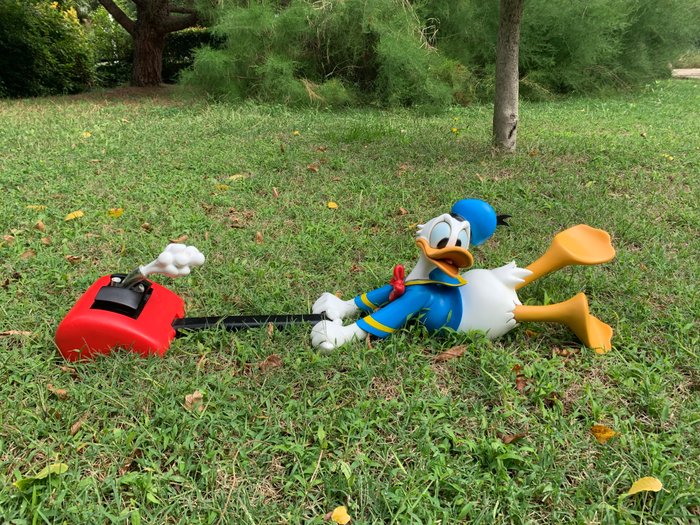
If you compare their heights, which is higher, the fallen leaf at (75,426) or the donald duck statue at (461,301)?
the donald duck statue at (461,301)

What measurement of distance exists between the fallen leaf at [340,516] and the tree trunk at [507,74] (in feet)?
11.6

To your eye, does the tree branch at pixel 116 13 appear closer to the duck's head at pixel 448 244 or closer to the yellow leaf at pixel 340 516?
the duck's head at pixel 448 244

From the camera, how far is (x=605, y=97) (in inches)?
338

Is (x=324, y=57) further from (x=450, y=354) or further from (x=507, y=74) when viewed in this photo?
(x=450, y=354)

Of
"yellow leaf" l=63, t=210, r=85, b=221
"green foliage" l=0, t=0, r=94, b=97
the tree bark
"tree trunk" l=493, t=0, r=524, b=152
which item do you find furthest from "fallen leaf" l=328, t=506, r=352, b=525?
"green foliage" l=0, t=0, r=94, b=97

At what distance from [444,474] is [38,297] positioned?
187cm

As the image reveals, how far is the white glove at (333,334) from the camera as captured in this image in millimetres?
1779

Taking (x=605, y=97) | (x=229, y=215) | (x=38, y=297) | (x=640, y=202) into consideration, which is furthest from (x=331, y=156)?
(x=605, y=97)

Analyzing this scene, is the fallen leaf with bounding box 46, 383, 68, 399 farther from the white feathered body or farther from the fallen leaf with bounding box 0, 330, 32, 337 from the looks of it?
the white feathered body

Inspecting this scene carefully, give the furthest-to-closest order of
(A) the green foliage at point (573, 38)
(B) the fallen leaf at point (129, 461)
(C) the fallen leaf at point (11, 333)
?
(A) the green foliage at point (573, 38) → (C) the fallen leaf at point (11, 333) → (B) the fallen leaf at point (129, 461)

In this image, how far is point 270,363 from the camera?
5.75ft

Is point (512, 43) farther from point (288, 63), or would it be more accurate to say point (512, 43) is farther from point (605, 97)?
point (605, 97)

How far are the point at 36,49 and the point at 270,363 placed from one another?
10748 mm

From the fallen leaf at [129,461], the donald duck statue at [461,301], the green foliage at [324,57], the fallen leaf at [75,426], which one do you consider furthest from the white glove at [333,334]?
the green foliage at [324,57]
